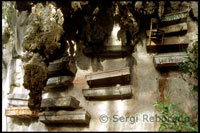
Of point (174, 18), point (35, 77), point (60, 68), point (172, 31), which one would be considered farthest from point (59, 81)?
point (174, 18)

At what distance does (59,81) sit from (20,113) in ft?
4.16

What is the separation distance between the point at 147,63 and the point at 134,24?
3.21 feet

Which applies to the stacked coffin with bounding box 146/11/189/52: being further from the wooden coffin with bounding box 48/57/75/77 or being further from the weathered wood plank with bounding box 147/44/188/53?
the wooden coffin with bounding box 48/57/75/77

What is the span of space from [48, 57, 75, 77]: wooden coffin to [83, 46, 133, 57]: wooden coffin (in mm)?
575

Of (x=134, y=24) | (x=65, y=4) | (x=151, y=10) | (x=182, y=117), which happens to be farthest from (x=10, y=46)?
(x=182, y=117)

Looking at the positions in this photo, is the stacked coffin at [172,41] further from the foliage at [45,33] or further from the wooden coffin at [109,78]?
the foliage at [45,33]

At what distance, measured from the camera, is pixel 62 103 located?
409 centimetres

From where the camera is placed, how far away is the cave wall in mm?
4031

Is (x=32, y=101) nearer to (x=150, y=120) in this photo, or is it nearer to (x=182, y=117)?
(x=150, y=120)

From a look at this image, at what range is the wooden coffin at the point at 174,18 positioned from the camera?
14.5 feet

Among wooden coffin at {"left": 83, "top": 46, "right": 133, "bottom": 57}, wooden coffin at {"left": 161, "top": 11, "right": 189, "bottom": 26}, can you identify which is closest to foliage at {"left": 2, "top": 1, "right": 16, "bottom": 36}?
wooden coffin at {"left": 83, "top": 46, "right": 133, "bottom": 57}

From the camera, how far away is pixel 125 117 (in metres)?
4.12

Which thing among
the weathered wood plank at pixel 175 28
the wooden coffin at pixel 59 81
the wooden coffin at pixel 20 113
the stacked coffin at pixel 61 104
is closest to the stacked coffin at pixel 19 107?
the wooden coffin at pixel 20 113

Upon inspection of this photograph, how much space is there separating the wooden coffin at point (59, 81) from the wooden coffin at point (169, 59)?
209 cm
